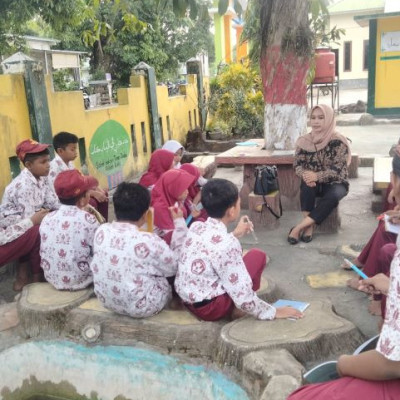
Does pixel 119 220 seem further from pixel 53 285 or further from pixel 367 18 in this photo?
pixel 367 18

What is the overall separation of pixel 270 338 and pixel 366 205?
3.26 meters

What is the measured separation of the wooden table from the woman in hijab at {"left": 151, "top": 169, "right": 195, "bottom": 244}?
1489 millimetres

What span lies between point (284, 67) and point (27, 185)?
2.94 m

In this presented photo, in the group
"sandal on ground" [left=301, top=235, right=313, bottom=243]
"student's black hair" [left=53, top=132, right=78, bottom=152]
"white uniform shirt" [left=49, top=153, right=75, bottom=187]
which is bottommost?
"sandal on ground" [left=301, top=235, right=313, bottom=243]

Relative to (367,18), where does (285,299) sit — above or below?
below

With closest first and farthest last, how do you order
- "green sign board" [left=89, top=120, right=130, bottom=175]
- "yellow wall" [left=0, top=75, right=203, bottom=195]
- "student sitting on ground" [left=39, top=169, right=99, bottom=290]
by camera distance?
"student sitting on ground" [left=39, top=169, right=99, bottom=290]
"yellow wall" [left=0, top=75, right=203, bottom=195]
"green sign board" [left=89, top=120, right=130, bottom=175]

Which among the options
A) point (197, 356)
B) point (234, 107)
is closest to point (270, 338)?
point (197, 356)

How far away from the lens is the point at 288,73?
16.8 ft

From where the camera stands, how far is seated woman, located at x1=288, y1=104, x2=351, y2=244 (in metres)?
4.33

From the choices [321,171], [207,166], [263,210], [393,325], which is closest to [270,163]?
[263,210]

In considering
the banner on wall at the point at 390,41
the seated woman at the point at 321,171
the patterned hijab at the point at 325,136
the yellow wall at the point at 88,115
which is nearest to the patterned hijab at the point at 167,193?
the seated woman at the point at 321,171

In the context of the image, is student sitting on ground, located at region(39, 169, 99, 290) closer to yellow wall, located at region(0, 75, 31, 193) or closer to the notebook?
the notebook

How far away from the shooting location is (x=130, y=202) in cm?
272

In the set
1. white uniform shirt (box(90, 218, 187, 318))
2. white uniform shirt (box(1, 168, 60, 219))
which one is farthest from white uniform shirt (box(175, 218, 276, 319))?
white uniform shirt (box(1, 168, 60, 219))
